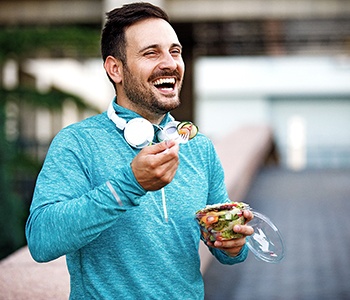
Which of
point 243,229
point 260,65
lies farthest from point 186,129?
point 260,65

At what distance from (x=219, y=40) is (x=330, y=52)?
28.6 feet

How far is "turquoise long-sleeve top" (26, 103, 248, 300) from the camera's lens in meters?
1.93

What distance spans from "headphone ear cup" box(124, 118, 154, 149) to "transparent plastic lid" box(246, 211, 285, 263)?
491 millimetres

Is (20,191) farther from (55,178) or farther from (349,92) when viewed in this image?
(349,92)

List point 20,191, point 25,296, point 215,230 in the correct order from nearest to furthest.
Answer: point 215,230 → point 25,296 → point 20,191

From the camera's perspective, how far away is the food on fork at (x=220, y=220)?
2148 millimetres

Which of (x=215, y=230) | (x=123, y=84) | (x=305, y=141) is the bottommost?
(x=305, y=141)

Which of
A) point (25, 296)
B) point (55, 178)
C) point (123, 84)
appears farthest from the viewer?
point (25, 296)

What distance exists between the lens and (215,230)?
2172 millimetres

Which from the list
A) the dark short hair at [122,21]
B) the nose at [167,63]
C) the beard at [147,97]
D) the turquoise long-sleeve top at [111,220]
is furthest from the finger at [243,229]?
the dark short hair at [122,21]

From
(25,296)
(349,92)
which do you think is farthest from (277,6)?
(349,92)

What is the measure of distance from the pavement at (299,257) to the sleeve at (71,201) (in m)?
4.29

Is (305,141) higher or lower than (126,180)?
lower

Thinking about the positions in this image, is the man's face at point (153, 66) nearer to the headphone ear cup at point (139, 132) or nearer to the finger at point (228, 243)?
the headphone ear cup at point (139, 132)
